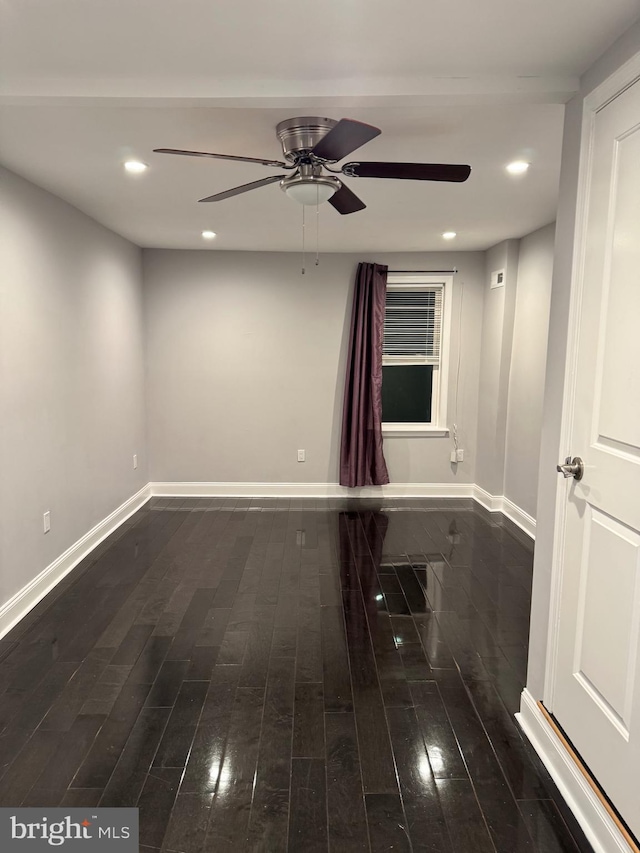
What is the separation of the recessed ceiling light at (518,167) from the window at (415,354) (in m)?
2.41

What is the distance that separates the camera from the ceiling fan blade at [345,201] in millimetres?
2379

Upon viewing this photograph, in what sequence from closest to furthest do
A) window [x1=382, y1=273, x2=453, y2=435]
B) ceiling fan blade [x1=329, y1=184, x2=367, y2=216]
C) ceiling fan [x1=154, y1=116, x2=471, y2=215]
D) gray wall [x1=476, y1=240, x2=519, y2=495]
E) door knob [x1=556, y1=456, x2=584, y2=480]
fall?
door knob [x1=556, y1=456, x2=584, y2=480] < ceiling fan [x1=154, y1=116, x2=471, y2=215] < ceiling fan blade [x1=329, y1=184, x2=367, y2=216] < gray wall [x1=476, y1=240, x2=519, y2=495] < window [x1=382, y1=273, x2=453, y2=435]

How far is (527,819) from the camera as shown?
169 centimetres

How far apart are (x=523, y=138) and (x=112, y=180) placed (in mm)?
Result: 2109

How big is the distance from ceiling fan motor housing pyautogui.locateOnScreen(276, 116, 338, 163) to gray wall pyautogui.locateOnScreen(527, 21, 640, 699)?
0.89 meters

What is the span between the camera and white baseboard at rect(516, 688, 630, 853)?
155 centimetres

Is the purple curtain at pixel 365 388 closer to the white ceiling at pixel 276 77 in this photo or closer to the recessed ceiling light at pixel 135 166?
the white ceiling at pixel 276 77

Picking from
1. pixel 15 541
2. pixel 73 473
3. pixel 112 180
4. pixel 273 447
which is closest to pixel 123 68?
pixel 112 180

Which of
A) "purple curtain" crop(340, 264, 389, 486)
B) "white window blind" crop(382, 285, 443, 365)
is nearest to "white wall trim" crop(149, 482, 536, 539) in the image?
"purple curtain" crop(340, 264, 389, 486)

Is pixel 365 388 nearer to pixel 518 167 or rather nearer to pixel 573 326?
pixel 518 167

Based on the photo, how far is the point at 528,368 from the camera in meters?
4.39

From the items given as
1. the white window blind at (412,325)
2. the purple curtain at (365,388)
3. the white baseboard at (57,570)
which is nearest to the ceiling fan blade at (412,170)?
the white baseboard at (57,570)

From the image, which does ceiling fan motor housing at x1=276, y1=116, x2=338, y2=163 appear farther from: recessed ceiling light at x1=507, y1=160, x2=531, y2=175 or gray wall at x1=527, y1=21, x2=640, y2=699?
recessed ceiling light at x1=507, y1=160, x2=531, y2=175

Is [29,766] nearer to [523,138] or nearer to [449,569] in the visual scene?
[449,569]
